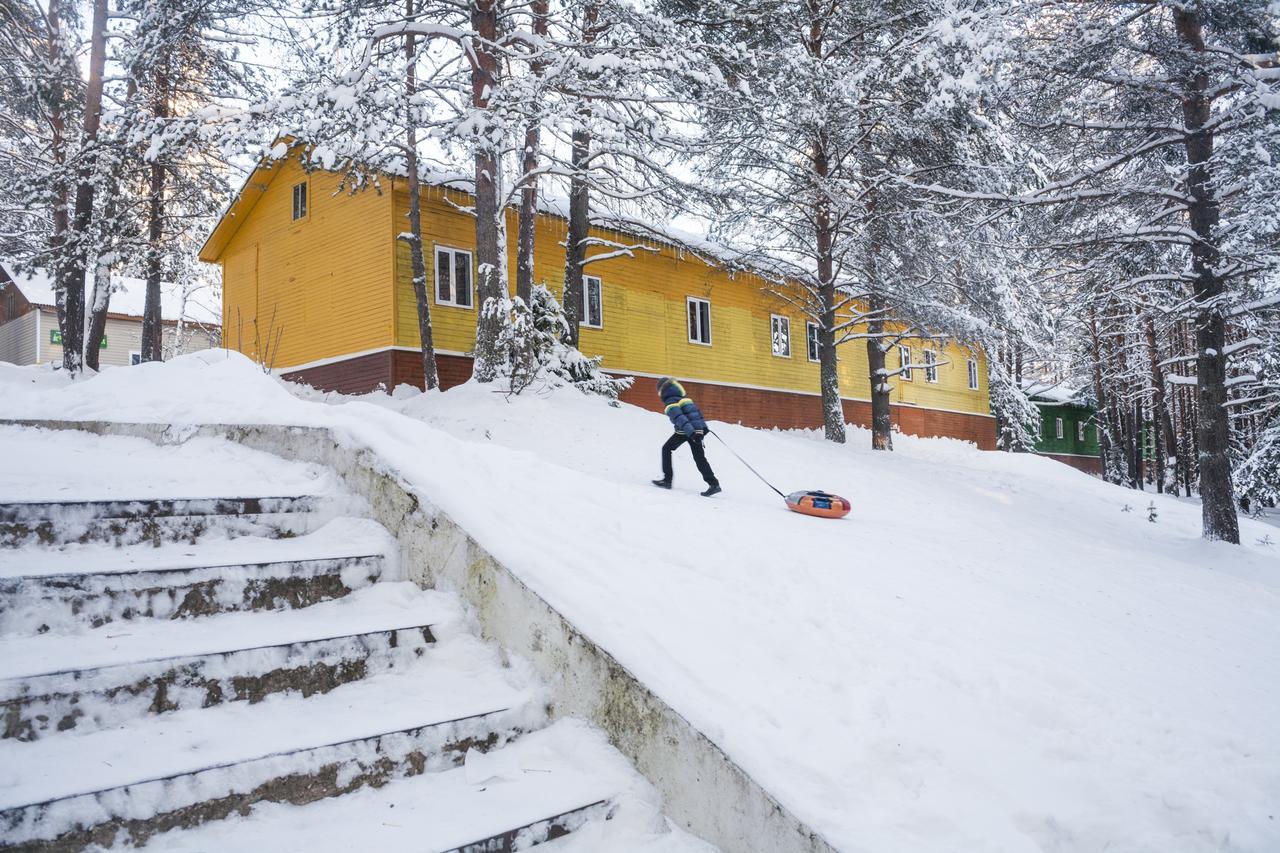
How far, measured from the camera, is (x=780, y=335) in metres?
24.2

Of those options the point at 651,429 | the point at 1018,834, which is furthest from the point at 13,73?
the point at 1018,834

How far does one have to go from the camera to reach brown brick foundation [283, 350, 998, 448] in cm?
1584

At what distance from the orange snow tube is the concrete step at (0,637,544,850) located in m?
5.27

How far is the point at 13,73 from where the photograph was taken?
51.5 ft

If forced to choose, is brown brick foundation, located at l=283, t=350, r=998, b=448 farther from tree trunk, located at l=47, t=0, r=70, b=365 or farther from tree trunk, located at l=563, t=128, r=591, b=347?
tree trunk, located at l=47, t=0, r=70, b=365

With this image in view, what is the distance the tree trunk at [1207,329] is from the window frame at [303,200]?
689 inches

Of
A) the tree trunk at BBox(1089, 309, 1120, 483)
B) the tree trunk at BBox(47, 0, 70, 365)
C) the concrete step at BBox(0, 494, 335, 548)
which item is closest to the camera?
the concrete step at BBox(0, 494, 335, 548)

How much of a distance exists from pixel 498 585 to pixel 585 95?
30.0ft

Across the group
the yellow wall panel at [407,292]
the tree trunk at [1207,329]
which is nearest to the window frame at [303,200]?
the yellow wall panel at [407,292]

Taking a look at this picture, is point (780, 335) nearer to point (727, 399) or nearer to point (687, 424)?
point (727, 399)

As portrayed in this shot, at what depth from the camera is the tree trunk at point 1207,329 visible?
10508mm

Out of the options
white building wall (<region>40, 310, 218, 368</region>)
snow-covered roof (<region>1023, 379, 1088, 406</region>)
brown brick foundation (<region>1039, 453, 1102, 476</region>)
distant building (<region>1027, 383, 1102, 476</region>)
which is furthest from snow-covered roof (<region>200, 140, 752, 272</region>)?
brown brick foundation (<region>1039, 453, 1102, 476</region>)

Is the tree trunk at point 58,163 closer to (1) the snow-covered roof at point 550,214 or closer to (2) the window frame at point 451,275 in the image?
(1) the snow-covered roof at point 550,214

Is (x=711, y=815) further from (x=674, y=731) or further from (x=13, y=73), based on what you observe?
(x=13, y=73)
